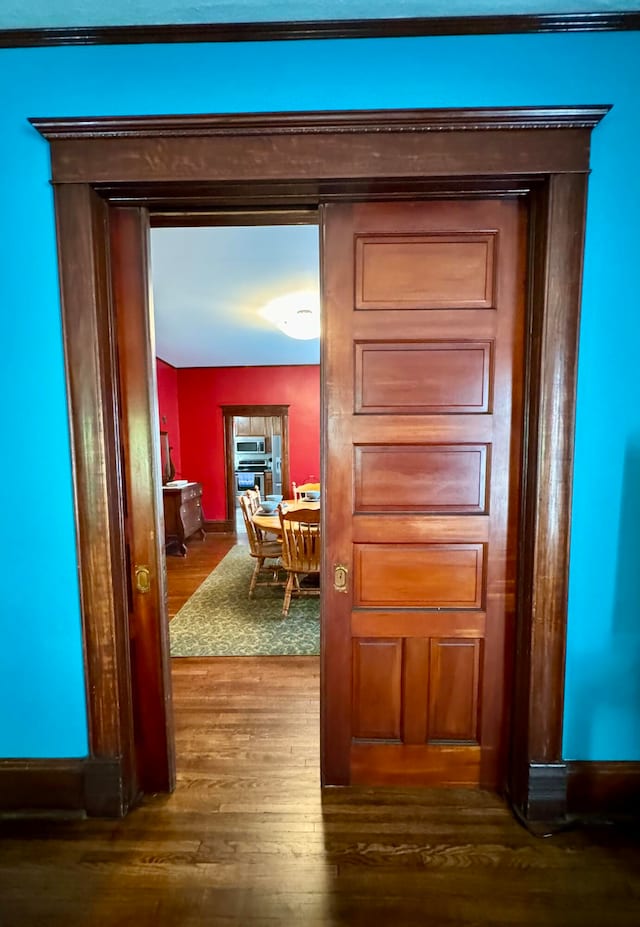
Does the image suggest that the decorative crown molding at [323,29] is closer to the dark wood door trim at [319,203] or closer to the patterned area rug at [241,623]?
the dark wood door trim at [319,203]

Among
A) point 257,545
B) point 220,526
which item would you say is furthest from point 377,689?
point 220,526

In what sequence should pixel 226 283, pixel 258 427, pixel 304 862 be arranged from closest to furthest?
pixel 304 862, pixel 226 283, pixel 258 427

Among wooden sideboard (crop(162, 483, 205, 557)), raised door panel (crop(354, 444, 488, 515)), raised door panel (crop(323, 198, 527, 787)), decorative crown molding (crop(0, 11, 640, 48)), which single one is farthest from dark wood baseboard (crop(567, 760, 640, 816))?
wooden sideboard (crop(162, 483, 205, 557))

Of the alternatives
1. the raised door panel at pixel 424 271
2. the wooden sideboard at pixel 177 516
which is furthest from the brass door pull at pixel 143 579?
the wooden sideboard at pixel 177 516

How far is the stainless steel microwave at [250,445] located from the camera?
10.2m

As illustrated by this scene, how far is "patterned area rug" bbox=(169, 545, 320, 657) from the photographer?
306 centimetres

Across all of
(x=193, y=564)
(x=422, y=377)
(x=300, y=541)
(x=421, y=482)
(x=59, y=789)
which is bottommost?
(x=193, y=564)

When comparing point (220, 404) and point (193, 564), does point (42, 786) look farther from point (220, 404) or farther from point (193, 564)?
point (220, 404)

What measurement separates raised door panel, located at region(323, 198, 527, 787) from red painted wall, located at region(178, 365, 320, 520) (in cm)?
556

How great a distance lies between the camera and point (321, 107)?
4.70 feet

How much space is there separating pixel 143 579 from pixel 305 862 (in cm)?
115

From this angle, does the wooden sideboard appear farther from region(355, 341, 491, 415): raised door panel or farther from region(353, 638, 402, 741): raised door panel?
region(355, 341, 491, 415): raised door panel

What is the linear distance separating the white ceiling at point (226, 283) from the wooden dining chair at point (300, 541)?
2.13 metres

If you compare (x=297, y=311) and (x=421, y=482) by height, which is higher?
(x=297, y=311)
